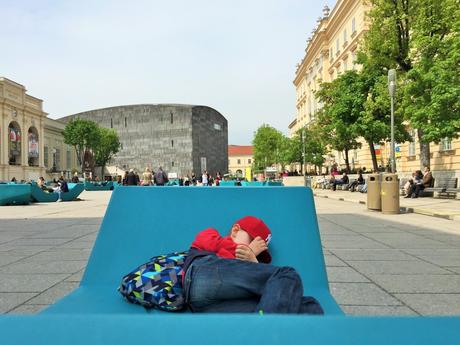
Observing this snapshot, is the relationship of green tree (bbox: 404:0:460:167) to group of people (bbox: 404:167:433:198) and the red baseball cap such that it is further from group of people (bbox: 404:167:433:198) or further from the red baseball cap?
the red baseball cap

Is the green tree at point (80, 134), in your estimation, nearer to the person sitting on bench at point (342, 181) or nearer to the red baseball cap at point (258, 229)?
the person sitting on bench at point (342, 181)

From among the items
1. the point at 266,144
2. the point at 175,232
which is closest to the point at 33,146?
the point at 266,144

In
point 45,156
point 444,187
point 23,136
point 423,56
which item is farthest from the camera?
point 45,156

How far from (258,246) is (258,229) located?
0.46 feet

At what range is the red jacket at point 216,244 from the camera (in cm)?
246

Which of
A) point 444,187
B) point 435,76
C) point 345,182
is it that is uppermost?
point 435,76

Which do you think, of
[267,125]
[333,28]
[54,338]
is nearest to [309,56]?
[333,28]

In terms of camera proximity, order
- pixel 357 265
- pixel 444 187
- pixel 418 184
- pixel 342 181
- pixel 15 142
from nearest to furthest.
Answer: pixel 357 265, pixel 444 187, pixel 418 184, pixel 342 181, pixel 15 142

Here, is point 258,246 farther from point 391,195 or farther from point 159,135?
point 159,135

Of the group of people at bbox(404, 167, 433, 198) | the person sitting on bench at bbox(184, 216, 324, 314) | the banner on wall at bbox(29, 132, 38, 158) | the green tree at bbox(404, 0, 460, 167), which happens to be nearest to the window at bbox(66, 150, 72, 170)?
the banner on wall at bbox(29, 132, 38, 158)

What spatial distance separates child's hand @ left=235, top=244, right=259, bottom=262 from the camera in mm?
2459

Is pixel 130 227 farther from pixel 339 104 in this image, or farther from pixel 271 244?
pixel 339 104

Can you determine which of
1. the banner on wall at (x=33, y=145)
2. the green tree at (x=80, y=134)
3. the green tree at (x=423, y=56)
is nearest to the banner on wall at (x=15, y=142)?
the banner on wall at (x=33, y=145)

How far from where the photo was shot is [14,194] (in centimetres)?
1867
